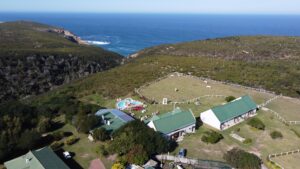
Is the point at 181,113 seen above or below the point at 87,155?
above

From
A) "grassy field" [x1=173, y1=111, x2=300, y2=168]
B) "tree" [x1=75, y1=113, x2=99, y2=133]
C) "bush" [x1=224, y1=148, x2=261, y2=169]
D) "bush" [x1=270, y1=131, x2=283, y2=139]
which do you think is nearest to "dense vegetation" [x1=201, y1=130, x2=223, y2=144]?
"grassy field" [x1=173, y1=111, x2=300, y2=168]

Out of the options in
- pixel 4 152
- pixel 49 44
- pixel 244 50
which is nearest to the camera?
pixel 4 152

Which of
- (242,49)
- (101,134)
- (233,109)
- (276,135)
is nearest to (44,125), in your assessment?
(101,134)

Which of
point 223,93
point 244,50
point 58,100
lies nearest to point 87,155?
point 58,100

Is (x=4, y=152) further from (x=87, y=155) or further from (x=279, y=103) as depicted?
(x=279, y=103)

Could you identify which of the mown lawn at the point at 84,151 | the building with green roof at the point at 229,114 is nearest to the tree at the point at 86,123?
the mown lawn at the point at 84,151

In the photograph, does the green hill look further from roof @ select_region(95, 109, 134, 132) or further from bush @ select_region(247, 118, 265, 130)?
bush @ select_region(247, 118, 265, 130)
